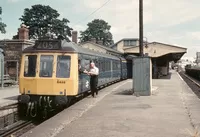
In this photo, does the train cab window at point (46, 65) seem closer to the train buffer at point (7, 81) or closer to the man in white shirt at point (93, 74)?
the man in white shirt at point (93, 74)

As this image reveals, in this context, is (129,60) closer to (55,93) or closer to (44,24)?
(55,93)

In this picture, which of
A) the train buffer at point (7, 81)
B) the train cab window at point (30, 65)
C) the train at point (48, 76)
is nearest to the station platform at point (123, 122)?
the train at point (48, 76)

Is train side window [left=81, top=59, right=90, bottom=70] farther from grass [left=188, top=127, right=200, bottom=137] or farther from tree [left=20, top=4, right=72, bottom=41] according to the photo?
tree [left=20, top=4, right=72, bottom=41]

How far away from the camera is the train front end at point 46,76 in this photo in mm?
12555

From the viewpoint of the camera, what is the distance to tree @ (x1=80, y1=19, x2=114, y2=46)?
110312 mm

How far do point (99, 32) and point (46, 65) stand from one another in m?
99.3

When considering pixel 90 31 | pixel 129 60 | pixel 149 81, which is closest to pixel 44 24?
pixel 90 31

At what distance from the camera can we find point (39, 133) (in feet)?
25.4

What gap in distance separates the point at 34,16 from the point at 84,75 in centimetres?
6724

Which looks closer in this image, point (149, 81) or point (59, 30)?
point (149, 81)

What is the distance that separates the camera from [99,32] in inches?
4392

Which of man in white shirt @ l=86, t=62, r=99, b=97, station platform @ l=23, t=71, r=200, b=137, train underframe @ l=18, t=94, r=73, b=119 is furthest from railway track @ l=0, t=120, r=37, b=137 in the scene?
man in white shirt @ l=86, t=62, r=99, b=97

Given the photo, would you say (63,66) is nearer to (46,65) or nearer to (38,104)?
(46,65)

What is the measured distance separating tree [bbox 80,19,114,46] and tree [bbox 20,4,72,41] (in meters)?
29.8
